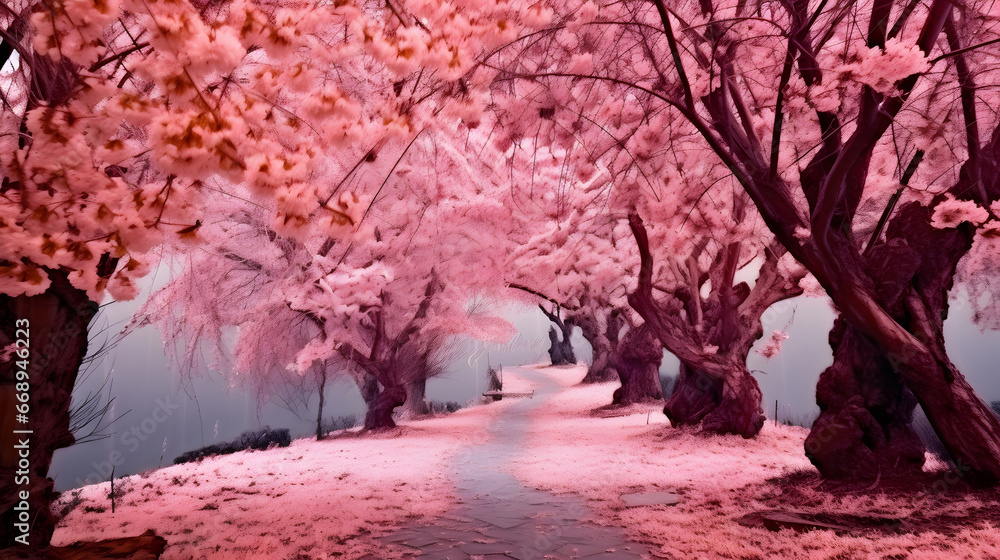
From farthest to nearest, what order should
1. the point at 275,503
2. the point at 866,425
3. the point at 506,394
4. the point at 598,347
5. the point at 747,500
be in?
the point at 506,394
the point at 598,347
the point at 275,503
the point at 866,425
the point at 747,500

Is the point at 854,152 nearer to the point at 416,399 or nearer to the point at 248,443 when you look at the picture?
the point at 248,443

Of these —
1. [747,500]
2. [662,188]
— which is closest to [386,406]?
[662,188]

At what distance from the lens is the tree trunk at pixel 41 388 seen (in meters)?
2.97

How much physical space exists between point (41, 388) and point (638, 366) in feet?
38.5

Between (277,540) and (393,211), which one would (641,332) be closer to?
(393,211)

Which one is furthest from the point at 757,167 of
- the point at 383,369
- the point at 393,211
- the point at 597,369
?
the point at 597,369

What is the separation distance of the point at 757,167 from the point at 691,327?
4.87 metres

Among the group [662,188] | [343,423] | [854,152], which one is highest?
[662,188]

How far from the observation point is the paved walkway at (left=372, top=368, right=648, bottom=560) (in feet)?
11.7

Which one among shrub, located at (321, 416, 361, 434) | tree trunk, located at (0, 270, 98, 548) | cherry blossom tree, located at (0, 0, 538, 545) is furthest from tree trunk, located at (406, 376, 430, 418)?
cherry blossom tree, located at (0, 0, 538, 545)

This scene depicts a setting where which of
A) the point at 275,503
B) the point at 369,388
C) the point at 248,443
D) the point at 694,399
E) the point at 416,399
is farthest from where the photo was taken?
the point at 416,399

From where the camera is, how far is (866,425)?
15.9ft

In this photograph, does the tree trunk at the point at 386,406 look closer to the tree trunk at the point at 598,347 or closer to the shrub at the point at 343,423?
the shrub at the point at 343,423

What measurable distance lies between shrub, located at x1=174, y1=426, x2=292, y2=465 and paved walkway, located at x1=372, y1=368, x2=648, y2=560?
5.38 meters
